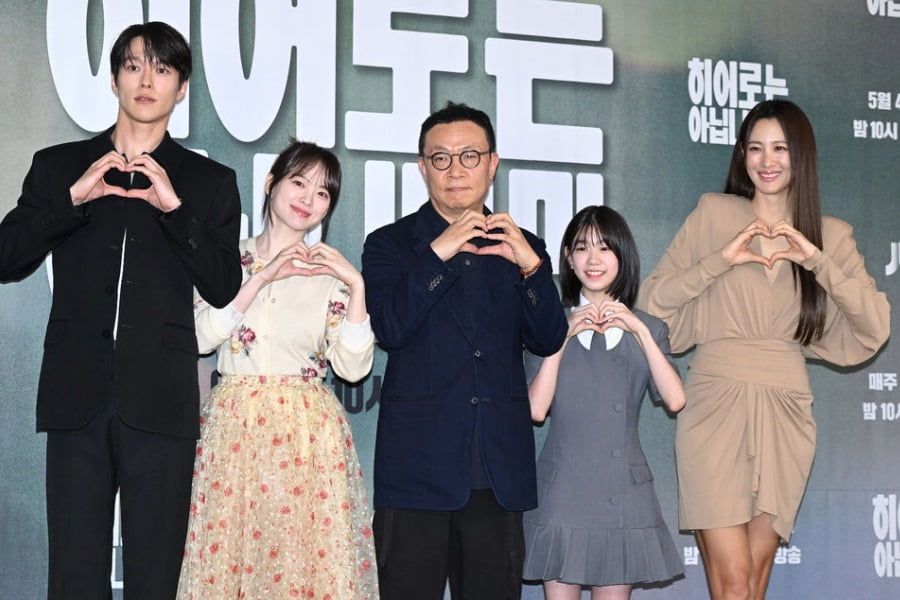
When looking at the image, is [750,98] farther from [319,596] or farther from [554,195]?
[319,596]

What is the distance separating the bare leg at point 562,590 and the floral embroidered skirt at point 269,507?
2.00ft

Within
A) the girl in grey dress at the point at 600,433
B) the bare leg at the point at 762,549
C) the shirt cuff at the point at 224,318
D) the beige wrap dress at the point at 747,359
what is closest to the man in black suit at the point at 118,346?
the shirt cuff at the point at 224,318

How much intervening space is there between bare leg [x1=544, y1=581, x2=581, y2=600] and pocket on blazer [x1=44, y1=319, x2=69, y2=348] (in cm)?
165

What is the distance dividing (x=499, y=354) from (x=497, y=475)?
348 mm

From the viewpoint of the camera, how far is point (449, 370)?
9.85 ft

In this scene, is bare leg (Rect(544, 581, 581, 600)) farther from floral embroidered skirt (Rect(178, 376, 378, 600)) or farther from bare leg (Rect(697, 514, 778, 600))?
floral embroidered skirt (Rect(178, 376, 378, 600))

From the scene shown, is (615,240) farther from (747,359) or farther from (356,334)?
(356,334)

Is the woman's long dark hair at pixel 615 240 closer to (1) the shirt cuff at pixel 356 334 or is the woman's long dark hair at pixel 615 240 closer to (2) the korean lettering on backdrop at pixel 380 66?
(2) the korean lettering on backdrop at pixel 380 66

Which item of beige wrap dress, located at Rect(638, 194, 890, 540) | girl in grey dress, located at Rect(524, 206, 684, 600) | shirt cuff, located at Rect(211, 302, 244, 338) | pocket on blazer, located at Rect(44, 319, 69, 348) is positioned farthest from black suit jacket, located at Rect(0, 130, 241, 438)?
beige wrap dress, located at Rect(638, 194, 890, 540)

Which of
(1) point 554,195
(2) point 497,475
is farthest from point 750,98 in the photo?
(2) point 497,475

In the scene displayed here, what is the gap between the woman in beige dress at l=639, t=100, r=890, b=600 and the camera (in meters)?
3.37

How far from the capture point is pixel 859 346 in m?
3.59

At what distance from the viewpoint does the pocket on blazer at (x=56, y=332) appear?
110 inches

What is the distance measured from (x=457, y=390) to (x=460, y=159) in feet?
2.22
